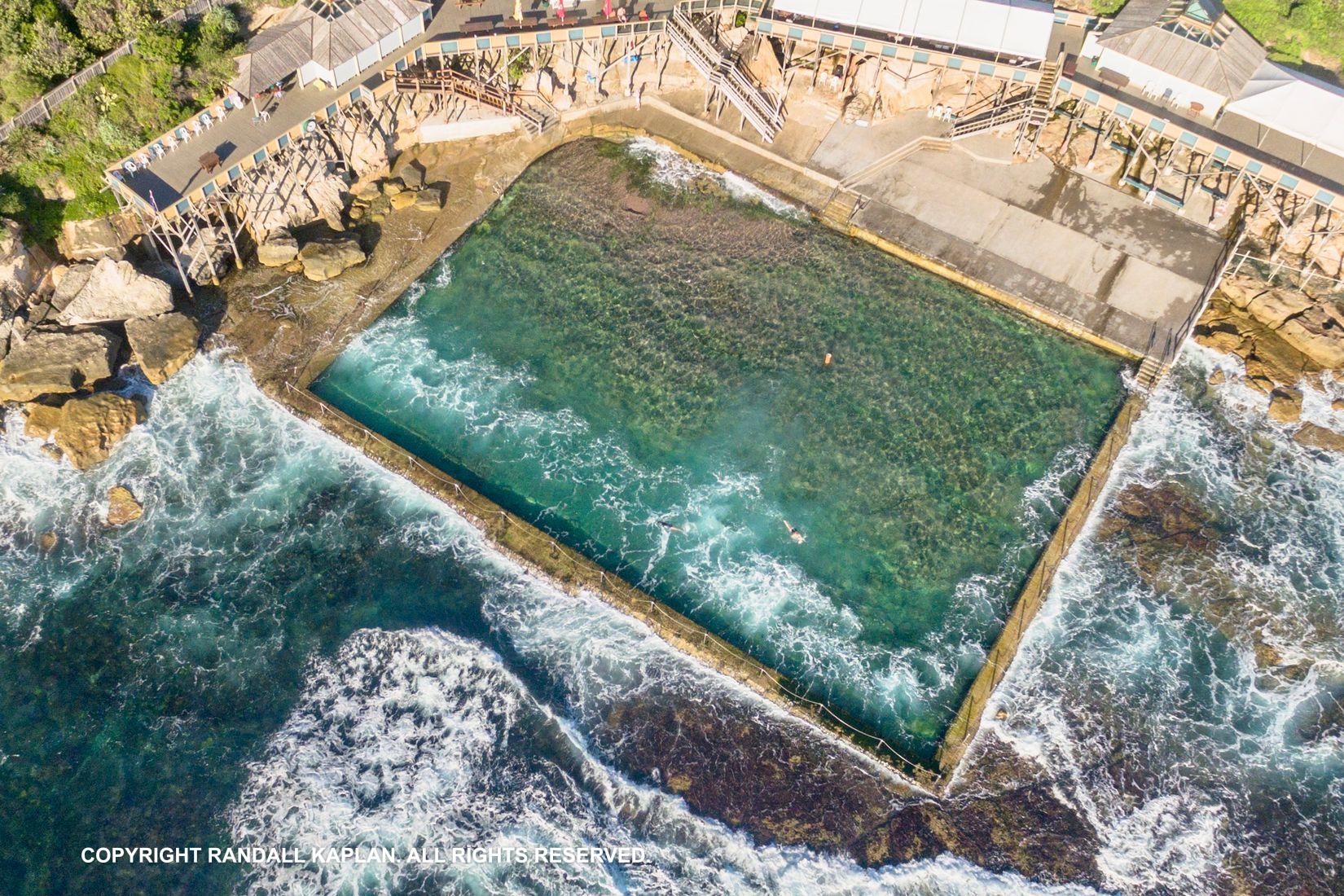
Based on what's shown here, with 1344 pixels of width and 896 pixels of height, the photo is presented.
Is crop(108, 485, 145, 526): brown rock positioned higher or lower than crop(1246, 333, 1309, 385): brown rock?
lower

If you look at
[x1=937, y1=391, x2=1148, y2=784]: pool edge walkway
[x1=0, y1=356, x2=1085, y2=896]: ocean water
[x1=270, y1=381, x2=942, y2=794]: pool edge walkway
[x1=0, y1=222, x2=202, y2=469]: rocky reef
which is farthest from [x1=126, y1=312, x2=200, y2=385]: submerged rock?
[x1=937, y1=391, x2=1148, y2=784]: pool edge walkway

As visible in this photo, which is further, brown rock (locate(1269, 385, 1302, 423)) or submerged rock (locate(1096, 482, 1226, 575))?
brown rock (locate(1269, 385, 1302, 423))

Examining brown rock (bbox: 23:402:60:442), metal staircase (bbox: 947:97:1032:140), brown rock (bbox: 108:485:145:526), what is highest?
metal staircase (bbox: 947:97:1032:140)

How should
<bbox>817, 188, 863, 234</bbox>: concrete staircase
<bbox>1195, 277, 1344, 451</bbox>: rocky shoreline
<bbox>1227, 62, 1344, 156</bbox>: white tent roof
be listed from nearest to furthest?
1. <bbox>1195, 277, 1344, 451</bbox>: rocky shoreline
2. <bbox>1227, 62, 1344, 156</bbox>: white tent roof
3. <bbox>817, 188, 863, 234</bbox>: concrete staircase

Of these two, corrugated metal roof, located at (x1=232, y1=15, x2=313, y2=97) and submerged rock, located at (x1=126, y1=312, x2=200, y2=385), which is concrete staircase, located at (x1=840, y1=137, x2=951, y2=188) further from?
submerged rock, located at (x1=126, y1=312, x2=200, y2=385)

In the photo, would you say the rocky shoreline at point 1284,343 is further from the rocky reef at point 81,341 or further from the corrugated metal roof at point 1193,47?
the rocky reef at point 81,341

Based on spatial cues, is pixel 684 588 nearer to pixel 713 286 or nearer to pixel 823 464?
pixel 823 464

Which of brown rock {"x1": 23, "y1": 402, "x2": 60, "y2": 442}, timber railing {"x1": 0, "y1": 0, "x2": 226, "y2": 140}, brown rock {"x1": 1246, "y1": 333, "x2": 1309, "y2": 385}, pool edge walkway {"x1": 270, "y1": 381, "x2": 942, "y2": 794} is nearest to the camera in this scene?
pool edge walkway {"x1": 270, "y1": 381, "x2": 942, "y2": 794}

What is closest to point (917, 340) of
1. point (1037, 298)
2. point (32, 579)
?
point (1037, 298)
